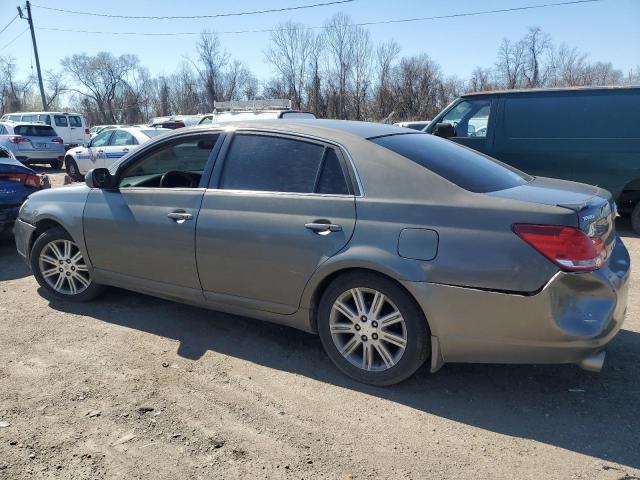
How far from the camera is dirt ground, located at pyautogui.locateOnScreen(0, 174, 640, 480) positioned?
8.36ft

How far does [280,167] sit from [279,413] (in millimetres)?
1611

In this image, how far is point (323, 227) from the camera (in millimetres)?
3254

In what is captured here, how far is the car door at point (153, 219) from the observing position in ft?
12.7

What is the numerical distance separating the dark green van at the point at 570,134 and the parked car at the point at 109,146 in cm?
837

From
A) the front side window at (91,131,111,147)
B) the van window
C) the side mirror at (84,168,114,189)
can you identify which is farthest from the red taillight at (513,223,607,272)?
the front side window at (91,131,111,147)

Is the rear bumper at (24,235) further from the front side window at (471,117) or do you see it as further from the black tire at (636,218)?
the black tire at (636,218)

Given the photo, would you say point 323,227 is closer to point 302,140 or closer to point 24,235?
point 302,140

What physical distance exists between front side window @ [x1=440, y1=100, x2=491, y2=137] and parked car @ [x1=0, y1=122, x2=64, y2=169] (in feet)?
51.4

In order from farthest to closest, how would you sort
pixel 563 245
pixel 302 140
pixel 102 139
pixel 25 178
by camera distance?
pixel 102 139, pixel 25 178, pixel 302 140, pixel 563 245

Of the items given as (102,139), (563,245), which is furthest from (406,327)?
(102,139)

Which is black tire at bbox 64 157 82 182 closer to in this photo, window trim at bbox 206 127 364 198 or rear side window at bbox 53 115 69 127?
rear side window at bbox 53 115 69 127

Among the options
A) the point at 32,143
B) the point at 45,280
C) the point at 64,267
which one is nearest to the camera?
the point at 64,267

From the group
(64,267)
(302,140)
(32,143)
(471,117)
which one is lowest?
(64,267)

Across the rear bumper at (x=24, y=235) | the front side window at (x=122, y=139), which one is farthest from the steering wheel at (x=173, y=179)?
the front side window at (x=122, y=139)
